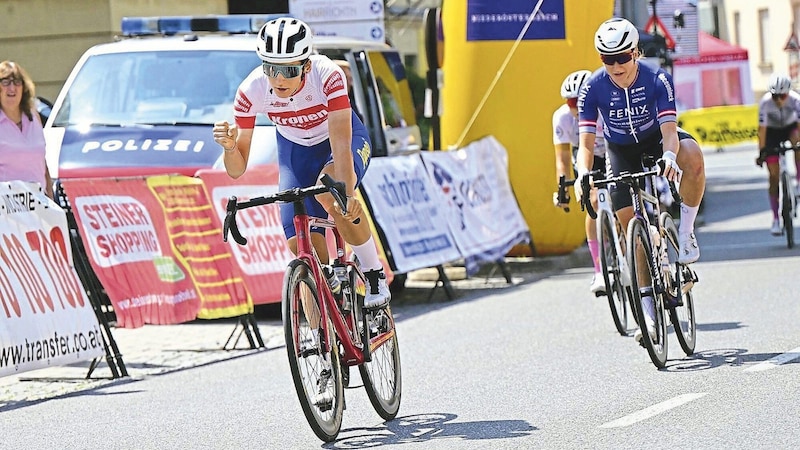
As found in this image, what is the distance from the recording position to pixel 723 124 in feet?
150

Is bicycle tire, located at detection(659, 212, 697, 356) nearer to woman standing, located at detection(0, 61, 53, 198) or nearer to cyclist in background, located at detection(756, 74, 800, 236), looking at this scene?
woman standing, located at detection(0, 61, 53, 198)

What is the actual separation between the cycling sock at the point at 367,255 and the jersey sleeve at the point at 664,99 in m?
2.34

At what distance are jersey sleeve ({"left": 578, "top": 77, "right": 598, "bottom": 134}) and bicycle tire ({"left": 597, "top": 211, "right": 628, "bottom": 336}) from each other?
1087mm

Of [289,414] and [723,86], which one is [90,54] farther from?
[723,86]

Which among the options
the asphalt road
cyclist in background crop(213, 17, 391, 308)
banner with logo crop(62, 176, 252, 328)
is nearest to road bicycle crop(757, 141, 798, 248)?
the asphalt road

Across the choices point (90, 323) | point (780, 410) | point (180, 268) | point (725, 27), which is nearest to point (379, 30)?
point (180, 268)

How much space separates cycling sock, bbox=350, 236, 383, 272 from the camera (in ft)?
27.0

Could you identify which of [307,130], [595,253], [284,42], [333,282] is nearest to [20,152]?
[595,253]

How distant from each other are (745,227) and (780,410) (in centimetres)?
1453

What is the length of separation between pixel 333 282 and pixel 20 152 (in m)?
4.87

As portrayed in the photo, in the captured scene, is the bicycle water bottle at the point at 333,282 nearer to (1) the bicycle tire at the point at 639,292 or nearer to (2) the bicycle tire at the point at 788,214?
(1) the bicycle tire at the point at 639,292

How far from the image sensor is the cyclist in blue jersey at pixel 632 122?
978 centimetres

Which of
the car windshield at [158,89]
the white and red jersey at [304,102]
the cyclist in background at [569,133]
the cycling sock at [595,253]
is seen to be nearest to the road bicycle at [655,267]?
the cycling sock at [595,253]

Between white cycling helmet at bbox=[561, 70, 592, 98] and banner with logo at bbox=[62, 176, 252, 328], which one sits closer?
banner with logo at bbox=[62, 176, 252, 328]
